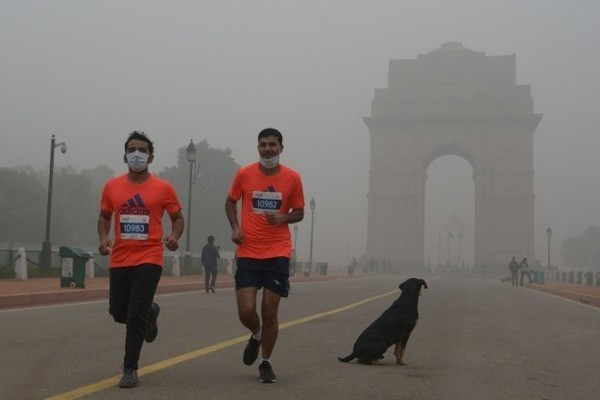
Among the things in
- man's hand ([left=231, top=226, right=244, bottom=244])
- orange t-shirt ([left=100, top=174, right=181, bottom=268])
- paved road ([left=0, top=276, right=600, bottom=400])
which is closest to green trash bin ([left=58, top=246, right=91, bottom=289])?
paved road ([left=0, top=276, right=600, bottom=400])

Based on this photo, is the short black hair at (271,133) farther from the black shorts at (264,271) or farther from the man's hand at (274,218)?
the black shorts at (264,271)

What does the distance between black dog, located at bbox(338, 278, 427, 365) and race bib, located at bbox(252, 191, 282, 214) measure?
1.67m

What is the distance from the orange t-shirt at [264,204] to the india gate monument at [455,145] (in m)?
75.3

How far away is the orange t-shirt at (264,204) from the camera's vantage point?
562 centimetres

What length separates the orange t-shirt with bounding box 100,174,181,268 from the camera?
18.1 ft

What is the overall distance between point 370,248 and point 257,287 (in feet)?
257

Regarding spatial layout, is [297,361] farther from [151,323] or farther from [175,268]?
[175,268]

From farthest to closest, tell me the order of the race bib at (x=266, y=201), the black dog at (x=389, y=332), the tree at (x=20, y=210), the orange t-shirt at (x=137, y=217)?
the tree at (x=20, y=210), the black dog at (x=389, y=332), the race bib at (x=266, y=201), the orange t-shirt at (x=137, y=217)

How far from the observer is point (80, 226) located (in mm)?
79125

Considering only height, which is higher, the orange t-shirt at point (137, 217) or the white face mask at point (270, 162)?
the white face mask at point (270, 162)

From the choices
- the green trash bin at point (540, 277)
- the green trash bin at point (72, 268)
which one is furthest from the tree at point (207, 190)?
the green trash bin at point (72, 268)

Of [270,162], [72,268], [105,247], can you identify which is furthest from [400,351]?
[72,268]

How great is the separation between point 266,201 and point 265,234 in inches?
10.2

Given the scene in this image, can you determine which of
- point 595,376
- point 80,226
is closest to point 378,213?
point 80,226
